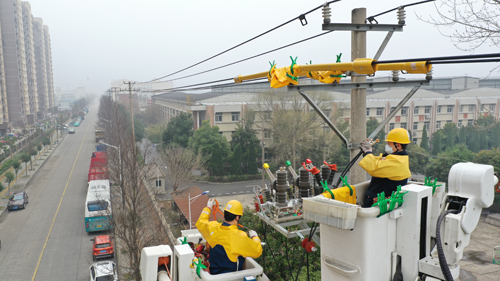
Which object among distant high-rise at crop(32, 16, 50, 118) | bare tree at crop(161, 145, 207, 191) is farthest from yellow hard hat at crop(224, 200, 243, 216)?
distant high-rise at crop(32, 16, 50, 118)

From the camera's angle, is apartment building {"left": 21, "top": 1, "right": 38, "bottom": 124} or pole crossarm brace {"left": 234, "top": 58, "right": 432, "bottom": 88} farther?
apartment building {"left": 21, "top": 1, "right": 38, "bottom": 124}

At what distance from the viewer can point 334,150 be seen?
25.7m

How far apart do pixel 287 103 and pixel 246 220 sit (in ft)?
58.5

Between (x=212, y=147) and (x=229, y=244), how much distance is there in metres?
25.3

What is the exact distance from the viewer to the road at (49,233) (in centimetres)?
1557

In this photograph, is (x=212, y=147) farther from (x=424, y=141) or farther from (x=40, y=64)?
(x=40, y=64)

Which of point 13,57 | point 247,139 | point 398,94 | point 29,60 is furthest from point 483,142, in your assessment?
point 29,60

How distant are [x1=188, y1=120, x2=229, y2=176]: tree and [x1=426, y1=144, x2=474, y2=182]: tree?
47.0ft

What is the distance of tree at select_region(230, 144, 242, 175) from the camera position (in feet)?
96.2

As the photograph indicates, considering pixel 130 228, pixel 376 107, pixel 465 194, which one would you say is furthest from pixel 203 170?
pixel 465 194

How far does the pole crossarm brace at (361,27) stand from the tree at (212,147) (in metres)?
24.2

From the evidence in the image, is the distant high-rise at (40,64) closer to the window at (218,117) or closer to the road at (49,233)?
the road at (49,233)

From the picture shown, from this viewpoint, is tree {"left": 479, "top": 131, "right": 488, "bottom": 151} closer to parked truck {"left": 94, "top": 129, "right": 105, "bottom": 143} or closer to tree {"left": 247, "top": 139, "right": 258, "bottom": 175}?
tree {"left": 247, "top": 139, "right": 258, "bottom": 175}

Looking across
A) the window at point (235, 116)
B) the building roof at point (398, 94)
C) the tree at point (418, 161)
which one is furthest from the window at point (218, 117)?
the tree at point (418, 161)
